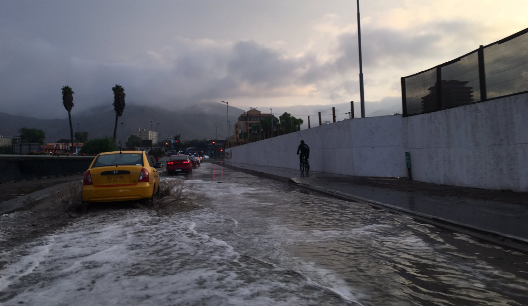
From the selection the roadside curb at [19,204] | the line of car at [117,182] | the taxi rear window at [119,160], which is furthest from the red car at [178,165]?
the line of car at [117,182]

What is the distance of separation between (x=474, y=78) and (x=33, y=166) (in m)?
20.3

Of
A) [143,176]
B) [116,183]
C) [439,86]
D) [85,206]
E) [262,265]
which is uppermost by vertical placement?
[439,86]

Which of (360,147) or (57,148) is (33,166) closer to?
(360,147)

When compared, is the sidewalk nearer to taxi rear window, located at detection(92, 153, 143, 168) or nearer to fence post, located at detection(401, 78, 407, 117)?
fence post, located at detection(401, 78, 407, 117)

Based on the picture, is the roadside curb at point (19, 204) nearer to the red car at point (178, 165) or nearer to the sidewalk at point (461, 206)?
the sidewalk at point (461, 206)

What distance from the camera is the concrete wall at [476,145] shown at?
33.1ft

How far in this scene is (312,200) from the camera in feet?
37.3

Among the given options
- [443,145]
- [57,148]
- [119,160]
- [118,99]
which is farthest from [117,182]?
[57,148]

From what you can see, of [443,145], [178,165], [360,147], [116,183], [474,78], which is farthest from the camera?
[178,165]

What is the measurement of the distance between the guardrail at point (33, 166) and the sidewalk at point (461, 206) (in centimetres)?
1338

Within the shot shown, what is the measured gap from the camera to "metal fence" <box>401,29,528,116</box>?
1005 centimetres

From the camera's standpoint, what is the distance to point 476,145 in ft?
37.8

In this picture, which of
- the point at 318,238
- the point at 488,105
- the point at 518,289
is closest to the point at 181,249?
the point at 318,238

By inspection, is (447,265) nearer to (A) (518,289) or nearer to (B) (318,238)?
(A) (518,289)
